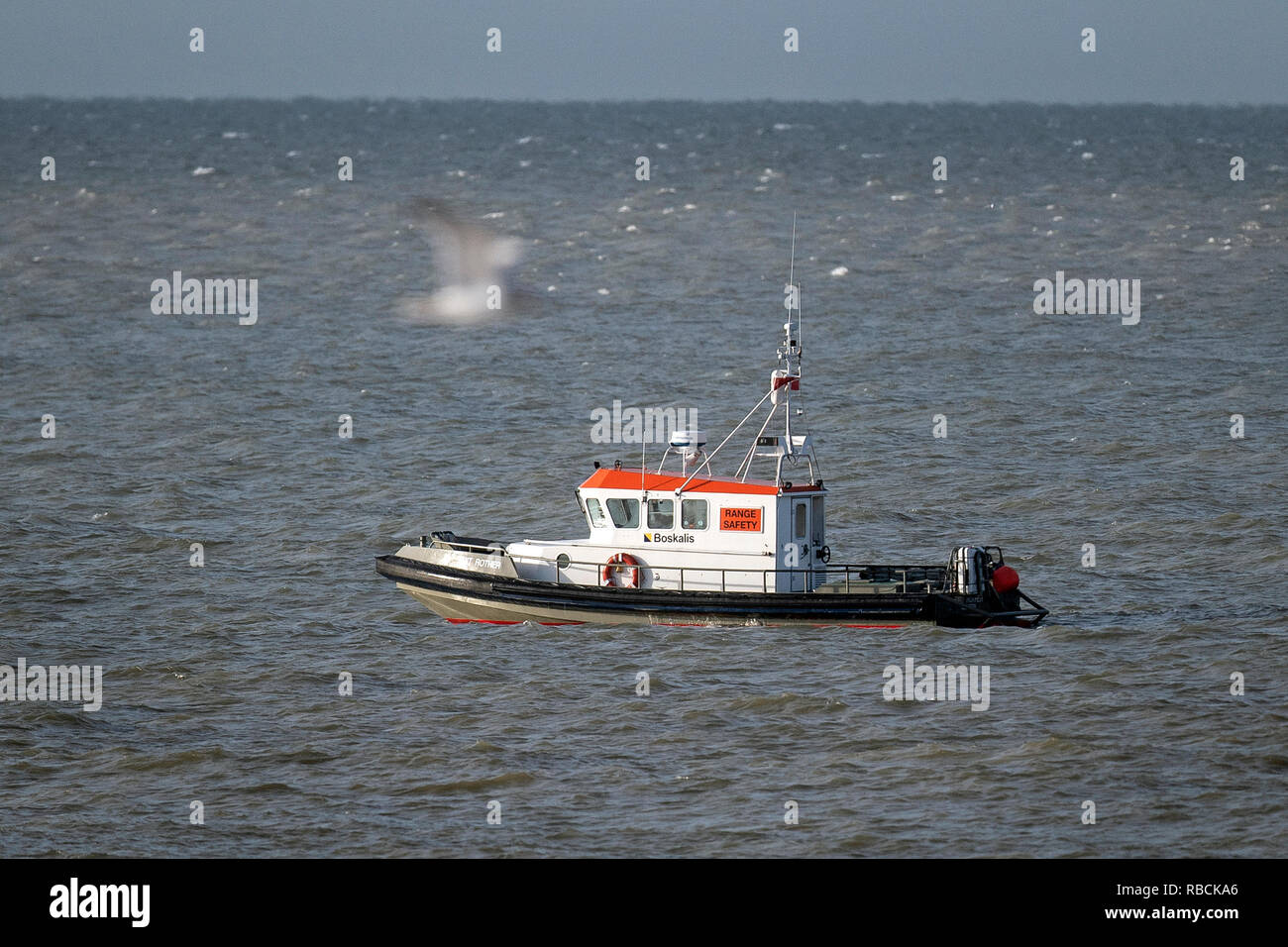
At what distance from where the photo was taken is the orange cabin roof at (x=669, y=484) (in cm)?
2803

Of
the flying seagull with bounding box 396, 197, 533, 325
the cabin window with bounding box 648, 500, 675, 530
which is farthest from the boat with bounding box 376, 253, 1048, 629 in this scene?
the flying seagull with bounding box 396, 197, 533, 325

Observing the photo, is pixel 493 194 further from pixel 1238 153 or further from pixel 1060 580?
pixel 1060 580

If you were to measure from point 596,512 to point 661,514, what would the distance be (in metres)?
1.10

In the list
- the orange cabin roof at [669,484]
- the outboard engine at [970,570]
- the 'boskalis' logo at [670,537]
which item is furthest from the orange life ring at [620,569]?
the outboard engine at [970,570]

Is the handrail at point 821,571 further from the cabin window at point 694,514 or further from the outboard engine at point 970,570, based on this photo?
the cabin window at point 694,514

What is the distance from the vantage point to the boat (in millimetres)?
27703

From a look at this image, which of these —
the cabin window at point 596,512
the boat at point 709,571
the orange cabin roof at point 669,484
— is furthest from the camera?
the cabin window at point 596,512

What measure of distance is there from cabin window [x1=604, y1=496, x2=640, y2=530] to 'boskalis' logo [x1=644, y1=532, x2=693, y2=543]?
0.33m

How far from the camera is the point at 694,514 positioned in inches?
1112

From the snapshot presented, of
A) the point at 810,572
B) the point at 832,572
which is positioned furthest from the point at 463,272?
the point at 810,572

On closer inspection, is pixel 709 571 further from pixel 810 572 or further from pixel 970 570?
pixel 970 570

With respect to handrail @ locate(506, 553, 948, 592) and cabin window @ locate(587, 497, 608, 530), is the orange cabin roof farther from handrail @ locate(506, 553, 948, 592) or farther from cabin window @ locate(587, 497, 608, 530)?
handrail @ locate(506, 553, 948, 592)

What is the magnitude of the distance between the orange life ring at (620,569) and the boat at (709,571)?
0.02m

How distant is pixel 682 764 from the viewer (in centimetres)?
2250
